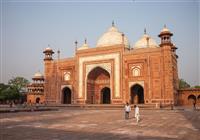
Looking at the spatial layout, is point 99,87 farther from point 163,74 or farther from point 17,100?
point 17,100

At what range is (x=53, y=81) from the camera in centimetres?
3300

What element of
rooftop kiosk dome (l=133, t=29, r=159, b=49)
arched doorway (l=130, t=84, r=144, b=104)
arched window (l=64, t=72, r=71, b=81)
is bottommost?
arched doorway (l=130, t=84, r=144, b=104)

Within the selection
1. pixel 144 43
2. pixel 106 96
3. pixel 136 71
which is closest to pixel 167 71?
pixel 136 71

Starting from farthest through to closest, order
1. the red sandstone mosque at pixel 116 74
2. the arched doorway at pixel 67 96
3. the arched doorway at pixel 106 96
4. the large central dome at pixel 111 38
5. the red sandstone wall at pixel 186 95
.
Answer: the arched doorway at pixel 67 96
the arched doorway at pixel 106 96
the large central dome at pixel 111 38
the red sandstone wall at pixel 186 95
the red sandstone mosque at pixel 116 74

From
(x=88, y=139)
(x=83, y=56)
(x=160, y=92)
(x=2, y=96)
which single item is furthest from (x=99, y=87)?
(x=88, y=139)

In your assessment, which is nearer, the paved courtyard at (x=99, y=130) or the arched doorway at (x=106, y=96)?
the paved courtyard at (x=99, y=130)

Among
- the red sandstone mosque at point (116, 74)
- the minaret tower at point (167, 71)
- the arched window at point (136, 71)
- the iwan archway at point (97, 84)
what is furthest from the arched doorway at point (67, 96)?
the minaret tower at point (167, 71)

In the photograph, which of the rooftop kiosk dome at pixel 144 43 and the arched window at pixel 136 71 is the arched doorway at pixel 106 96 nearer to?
the arched window at pixel 136 71

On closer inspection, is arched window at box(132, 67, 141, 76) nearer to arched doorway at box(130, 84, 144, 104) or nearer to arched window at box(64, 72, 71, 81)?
arched doorway at box(130, 84, 144, 104)

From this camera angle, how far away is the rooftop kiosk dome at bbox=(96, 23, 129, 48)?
32.1m

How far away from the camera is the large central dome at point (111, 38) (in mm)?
32075

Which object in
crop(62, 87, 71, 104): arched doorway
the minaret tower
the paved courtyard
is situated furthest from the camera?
crop(62, 87, 71, 104): arched doorway

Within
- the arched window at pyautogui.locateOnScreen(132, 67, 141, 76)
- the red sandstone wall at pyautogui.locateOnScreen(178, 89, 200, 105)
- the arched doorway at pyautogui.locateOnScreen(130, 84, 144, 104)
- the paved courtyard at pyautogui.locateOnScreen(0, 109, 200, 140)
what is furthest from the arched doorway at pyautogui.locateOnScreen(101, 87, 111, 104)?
the paved courtyard at pyautogui.locateOnScreen(0, 109, 200, 140)

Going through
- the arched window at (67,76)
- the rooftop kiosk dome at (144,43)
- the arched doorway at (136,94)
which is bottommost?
the arched doorway at (136,94)
